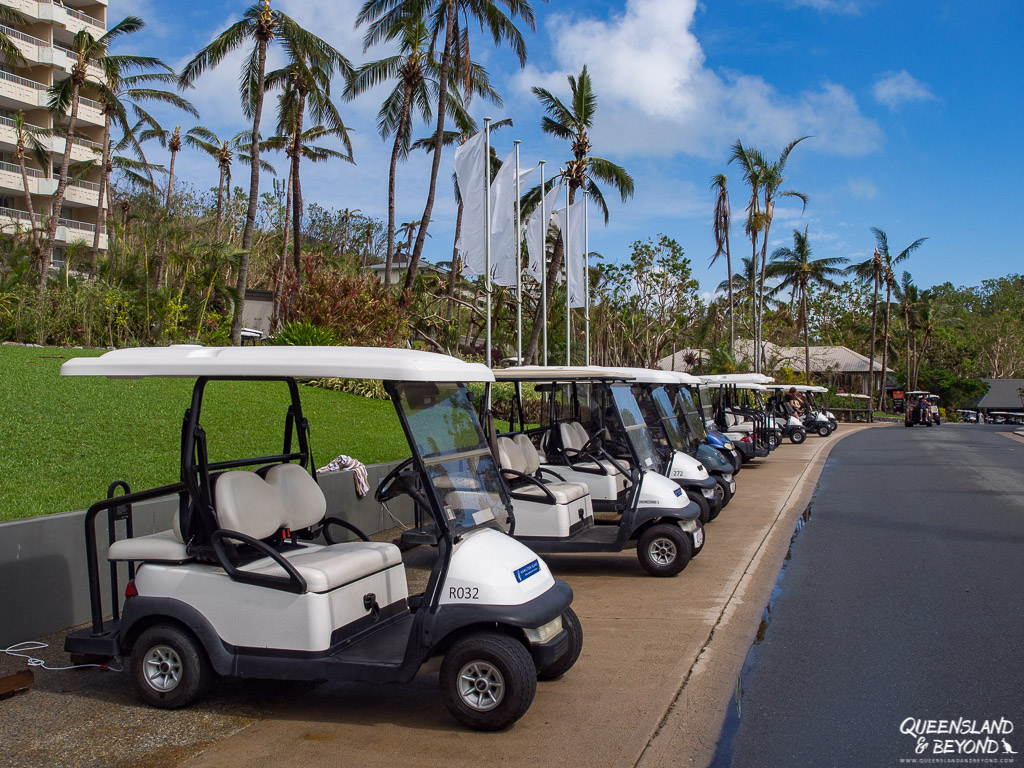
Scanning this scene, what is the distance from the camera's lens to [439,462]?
491 cm

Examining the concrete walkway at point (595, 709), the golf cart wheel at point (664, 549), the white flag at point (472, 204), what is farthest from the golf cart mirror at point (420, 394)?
the white flag at point (472, 204)

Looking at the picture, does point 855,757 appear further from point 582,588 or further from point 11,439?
point 11,439

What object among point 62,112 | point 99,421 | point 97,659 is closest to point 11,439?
point 99,421

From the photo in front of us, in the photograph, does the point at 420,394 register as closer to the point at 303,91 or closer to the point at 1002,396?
the point at 303,91

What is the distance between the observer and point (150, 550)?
15.6ft

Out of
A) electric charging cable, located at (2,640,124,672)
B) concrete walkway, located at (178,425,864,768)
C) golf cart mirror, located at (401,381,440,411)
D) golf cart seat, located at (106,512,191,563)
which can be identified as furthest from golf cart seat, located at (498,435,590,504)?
electric charging cable, located at (2,640,124,672)

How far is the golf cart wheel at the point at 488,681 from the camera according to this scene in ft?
13.9

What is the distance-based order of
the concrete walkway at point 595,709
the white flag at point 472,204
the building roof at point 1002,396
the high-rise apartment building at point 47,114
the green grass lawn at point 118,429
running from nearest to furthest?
the concrete walkway at point 595,709 → the green grass lawn at point 118,429 → the white flag at point 472,204 → the high-rise apartment building at point 47,114 → the building roof at point 1002,396

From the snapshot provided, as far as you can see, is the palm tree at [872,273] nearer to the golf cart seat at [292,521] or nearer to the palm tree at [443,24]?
the palm tree at [443,24]

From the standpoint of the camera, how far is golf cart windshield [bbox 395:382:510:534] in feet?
15.8

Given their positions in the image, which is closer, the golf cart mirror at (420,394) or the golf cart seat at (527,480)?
the golf cart mirror at (420,394)

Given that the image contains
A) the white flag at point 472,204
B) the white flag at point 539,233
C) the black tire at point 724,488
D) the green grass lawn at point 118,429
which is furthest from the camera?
the white flag at point 539,233

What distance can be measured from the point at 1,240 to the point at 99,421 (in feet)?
75.5

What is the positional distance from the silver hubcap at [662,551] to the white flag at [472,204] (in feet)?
30.5
